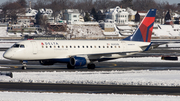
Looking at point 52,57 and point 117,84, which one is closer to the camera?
point 117,84

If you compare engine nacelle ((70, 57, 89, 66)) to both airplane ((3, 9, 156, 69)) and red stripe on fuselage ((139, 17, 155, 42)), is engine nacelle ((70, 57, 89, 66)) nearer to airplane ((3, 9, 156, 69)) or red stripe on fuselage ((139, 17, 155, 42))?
airplane ((3, 9, 156, 69))

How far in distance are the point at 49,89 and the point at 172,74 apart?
14.7m

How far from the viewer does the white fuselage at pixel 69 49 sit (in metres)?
36.3

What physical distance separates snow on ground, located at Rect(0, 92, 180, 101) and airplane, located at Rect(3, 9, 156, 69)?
52.8 feet

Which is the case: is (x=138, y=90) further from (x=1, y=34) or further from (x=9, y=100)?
(x=1, y=34)

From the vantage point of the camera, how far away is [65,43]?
38844mm

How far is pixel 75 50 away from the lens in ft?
128

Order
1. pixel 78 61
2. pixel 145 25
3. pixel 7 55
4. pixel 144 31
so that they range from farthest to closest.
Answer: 1. pixel 145 25
2. pixel 144 31
3. pixel 78 61
4. pixel 7 55

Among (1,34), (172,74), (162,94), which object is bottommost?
(1,34)

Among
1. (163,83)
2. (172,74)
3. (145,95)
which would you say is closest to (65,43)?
(172,74)

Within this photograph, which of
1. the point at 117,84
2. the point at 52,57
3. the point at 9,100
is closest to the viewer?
the point at 9,100

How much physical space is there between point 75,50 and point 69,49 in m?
0.83

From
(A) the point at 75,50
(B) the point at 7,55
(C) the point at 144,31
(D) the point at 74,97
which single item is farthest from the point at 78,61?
(D) the point at 74,97

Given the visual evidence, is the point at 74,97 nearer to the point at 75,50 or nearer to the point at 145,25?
the point at 75,50
